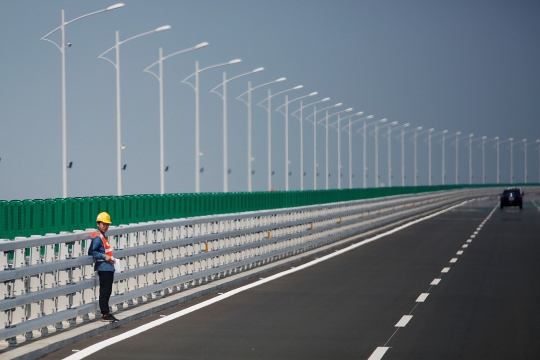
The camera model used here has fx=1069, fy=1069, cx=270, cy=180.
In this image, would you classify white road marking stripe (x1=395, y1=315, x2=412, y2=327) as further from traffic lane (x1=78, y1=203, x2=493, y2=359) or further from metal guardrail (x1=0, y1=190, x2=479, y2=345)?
metal guardrail (x1=0, y1=190, x2=479, y2=345)

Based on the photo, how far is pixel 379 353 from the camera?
11883 millimetres

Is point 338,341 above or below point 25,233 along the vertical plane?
below

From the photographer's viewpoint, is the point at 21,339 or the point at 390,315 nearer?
the point at 21,339

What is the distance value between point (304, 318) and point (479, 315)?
260 cm

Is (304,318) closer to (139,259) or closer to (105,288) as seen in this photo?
(139,259)

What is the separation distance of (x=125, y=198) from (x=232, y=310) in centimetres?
657

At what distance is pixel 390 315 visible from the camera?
50.8 ft

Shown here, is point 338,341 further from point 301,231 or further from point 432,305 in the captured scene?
point 301,231

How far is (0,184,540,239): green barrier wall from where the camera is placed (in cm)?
1595

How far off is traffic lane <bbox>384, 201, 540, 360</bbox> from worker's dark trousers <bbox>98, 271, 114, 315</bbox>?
3712 millimetres

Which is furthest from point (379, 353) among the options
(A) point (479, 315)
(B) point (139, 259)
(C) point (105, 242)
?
(B) point (139, 259)

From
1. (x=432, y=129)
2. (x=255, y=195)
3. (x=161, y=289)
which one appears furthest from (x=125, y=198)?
(x=432, y=129)

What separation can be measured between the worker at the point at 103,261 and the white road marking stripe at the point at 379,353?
369cm

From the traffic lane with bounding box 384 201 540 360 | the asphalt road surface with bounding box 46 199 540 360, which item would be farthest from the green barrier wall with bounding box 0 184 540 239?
the traffic lane with bounding box 384 201 540 360
